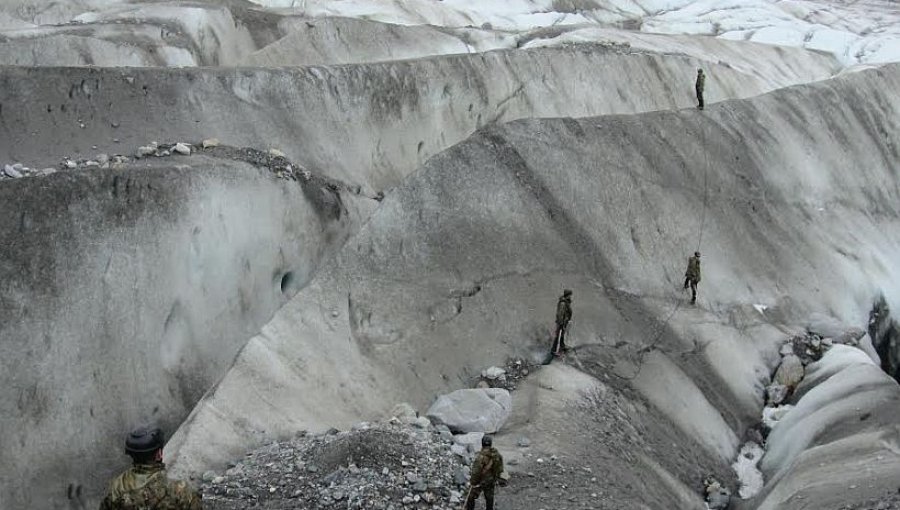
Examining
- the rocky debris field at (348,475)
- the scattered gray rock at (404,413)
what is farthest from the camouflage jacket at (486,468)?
the scattered gray rock at (404,413)

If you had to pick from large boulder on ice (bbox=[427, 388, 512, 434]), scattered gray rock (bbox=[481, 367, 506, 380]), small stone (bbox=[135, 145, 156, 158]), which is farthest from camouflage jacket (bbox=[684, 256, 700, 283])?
small stone (bbox=[135, 145, 156, 158])

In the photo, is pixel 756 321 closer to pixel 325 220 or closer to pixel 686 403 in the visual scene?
pixel 686 403

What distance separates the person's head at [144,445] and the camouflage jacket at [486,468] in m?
5.23

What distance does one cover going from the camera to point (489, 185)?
Result: 64.4 feet

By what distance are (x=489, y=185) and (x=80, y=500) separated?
10423 mm

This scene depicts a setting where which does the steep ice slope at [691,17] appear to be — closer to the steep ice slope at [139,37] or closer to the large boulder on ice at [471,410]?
the steep ice slope at [139,37]

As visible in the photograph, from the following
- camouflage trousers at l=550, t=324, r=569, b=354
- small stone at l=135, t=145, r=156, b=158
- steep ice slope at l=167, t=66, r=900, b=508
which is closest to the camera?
steep ice slope at l=167, t=66, r=900, b=508

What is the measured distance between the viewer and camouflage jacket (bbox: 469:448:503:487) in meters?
10.8

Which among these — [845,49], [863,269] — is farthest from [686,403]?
[845,49]

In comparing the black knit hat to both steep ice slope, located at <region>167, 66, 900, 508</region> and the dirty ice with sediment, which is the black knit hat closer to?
the dirty ice with sediment

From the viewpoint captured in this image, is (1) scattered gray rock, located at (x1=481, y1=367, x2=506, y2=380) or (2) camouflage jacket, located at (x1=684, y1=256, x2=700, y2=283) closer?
(1) scattered gray rock, located at (x1=481, y1=367, x2=506, y2=380)

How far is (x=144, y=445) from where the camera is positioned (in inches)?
244

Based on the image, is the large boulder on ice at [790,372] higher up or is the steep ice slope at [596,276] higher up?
the steep ice slope at [596,276]

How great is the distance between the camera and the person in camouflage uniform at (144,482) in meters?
6.22
